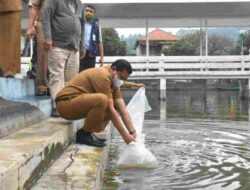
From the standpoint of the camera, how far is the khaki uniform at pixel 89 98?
4.30m

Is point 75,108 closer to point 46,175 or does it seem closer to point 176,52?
point 46,175

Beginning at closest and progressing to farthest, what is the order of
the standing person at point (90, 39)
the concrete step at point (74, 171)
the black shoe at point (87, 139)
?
the concrete step at point (74, 171) → the black shoe at point (87, 139) → the standing person at point (90, 39)

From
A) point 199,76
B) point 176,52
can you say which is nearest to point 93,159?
point 199,76

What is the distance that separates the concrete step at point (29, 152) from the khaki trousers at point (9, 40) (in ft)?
2.05

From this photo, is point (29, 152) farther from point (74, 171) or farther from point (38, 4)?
point (38, 4)

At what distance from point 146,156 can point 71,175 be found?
144cm

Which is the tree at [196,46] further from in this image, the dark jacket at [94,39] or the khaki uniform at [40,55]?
the khaki uniform at [40,55]

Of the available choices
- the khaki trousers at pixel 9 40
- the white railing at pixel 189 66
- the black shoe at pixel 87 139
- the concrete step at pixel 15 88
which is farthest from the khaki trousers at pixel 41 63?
the white railing at pixel 189 66

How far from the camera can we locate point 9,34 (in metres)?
4.48

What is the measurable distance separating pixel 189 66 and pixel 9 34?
15092 millimetres

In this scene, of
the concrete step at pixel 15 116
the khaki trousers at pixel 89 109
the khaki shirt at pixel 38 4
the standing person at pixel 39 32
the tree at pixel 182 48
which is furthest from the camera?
the tree at pixel 182 48

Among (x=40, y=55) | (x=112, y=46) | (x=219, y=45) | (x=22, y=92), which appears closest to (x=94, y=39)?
(x=40, y=55)

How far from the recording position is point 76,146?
14.7 ft

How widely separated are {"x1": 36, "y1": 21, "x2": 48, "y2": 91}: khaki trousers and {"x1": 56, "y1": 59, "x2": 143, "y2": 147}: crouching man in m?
0.89
